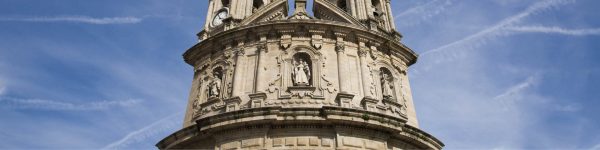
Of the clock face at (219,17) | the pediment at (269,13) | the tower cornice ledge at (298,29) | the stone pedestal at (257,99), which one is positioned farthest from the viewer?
the clock face at (219,17)

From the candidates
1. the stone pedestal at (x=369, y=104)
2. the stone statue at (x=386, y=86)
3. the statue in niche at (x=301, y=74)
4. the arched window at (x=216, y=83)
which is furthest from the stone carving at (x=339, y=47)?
the arched window at (x=216, y=83)

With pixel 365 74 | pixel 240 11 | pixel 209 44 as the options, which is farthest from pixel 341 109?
pixel 240 11

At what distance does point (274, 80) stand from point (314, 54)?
72.2 inches

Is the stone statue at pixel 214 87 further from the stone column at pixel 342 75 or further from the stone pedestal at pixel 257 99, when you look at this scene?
the stone column at pixel 342 75

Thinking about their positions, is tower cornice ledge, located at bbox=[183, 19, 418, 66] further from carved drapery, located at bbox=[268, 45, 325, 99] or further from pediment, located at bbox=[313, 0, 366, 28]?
pediment, located at bbox=[313, 0, 366, 28]

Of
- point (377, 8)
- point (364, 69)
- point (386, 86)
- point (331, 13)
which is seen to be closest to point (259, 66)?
point (364, 69)

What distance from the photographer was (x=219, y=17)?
22.0 m

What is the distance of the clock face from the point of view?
21703 mm

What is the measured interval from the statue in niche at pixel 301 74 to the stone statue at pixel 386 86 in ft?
9.52

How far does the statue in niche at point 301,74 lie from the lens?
1667 cm

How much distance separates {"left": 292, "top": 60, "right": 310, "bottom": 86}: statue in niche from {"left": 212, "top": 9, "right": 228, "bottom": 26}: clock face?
19.0 ft

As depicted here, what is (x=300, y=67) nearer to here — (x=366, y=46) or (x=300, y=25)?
(x=300, y=25)

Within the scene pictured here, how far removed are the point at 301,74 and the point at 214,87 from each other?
10.9ft

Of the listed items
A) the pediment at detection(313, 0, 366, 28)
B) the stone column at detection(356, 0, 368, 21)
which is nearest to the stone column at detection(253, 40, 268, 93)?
the pediment at detection(313, 0, 366, 28)
